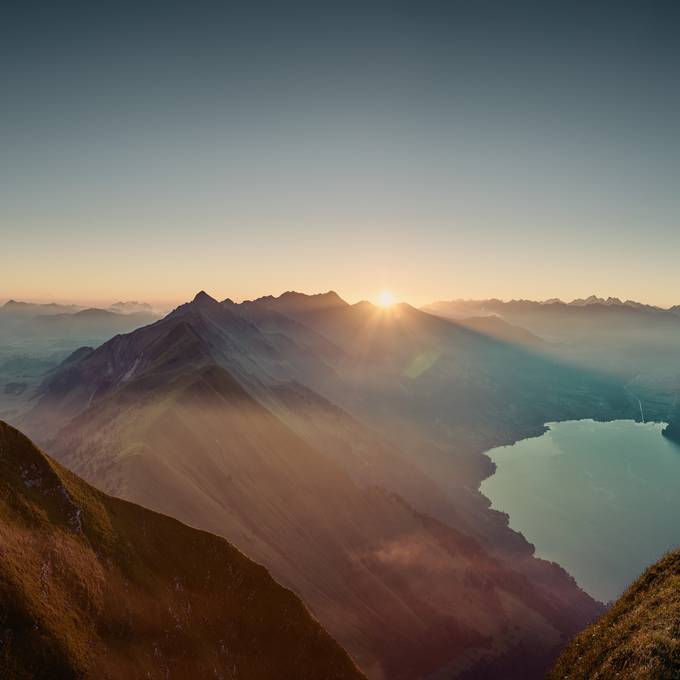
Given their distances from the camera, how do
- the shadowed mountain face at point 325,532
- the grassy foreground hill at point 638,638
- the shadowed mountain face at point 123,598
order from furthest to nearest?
the shadowed mountain face at point 325,532
the shadowed mountain face at point 123,598
the grassy foreground hill at point 638,638

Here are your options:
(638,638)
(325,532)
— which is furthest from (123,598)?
(325,532)

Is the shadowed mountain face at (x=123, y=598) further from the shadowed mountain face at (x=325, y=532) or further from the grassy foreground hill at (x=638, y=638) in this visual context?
the shadowed mountain face at (x=325, y=532)

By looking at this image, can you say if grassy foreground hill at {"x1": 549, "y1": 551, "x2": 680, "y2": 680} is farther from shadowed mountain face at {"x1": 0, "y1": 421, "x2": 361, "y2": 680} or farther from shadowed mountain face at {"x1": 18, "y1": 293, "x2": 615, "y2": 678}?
shadowed mountain face at {"x1": 18, "y1": 293, "x2": 615, "y2": 678}

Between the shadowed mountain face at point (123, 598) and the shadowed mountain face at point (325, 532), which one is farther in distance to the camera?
the shadowed mountain face at point (325, 532)

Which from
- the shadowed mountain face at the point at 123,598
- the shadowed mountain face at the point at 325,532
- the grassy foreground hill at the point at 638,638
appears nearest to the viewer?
the grassy foreground hill at the point at 638,638

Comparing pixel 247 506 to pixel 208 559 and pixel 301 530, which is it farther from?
pixel 208 559

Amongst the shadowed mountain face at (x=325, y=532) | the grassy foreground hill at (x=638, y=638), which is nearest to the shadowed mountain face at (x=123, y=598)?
the grassy foreground hill at (x=638, y=638)

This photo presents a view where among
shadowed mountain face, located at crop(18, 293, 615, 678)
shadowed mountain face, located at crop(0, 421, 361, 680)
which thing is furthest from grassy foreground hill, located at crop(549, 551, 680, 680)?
shadowed mountain face, located at crop(18, 293, 615, 678)
